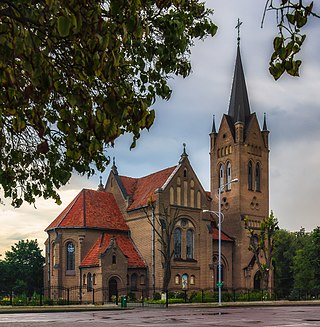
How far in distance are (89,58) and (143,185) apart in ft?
177

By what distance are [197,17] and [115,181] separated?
5204cm

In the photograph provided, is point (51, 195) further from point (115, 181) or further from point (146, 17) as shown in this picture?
point (115, 181)

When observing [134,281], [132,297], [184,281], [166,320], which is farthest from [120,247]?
[166,320]

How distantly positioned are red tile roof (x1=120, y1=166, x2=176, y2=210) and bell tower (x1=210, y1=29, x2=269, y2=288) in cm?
861

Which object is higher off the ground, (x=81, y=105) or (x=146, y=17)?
(x=146, y=17)

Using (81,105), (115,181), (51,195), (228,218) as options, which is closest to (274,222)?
(228,218)

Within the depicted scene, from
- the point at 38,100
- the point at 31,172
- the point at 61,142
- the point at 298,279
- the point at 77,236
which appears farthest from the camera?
the point at 298,279

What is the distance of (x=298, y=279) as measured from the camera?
69.2m

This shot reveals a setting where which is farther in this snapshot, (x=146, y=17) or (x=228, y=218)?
(x=228, y=218)

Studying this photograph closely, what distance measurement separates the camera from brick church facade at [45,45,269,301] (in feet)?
171

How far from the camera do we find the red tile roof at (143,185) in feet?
185

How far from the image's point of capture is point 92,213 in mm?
55562

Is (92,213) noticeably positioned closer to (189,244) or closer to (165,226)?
(165,226)

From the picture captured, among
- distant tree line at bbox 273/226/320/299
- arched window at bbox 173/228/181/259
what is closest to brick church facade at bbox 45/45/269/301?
arched window at bbox 173/228/181/259
